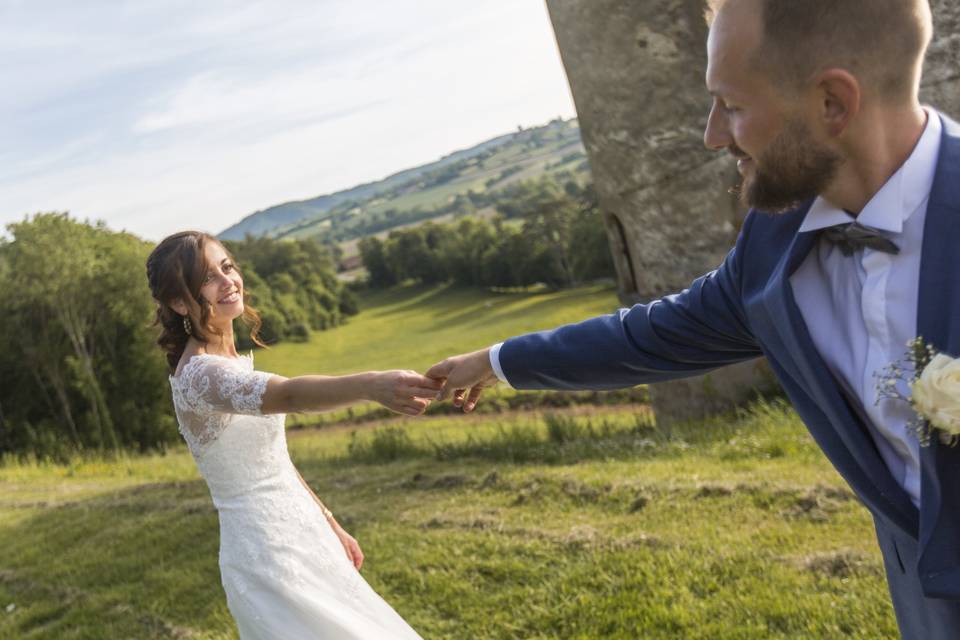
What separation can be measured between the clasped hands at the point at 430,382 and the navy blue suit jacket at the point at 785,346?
0.67ft

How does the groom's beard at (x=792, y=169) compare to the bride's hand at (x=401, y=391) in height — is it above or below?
above

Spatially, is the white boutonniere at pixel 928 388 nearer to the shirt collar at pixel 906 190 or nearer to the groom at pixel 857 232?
the groom at pixel 857 232

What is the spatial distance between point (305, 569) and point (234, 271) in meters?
1.44

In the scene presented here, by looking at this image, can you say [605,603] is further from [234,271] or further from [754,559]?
[234,271]

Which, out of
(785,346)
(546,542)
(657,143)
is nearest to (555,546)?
(546,542)

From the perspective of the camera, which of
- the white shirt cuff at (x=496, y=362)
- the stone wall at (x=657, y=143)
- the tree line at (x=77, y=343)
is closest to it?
the white shirt cuff at (x=496, y=362)

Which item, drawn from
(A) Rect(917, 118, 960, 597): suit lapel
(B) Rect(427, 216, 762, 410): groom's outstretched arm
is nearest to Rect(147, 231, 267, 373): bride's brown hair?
(B) Rect(427, 216, 762, 410): groom's outstretched arm

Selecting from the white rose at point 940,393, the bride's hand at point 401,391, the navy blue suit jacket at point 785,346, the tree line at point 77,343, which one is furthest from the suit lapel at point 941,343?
the tree line at point 77,343

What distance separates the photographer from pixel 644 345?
3.19 meters

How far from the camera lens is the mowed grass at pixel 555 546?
4.84 meters

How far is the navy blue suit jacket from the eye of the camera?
205 centimetres

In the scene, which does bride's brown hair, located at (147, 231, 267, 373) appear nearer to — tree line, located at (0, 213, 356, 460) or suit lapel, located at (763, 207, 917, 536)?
suit lapel, located at (763, 207, 917, 536)

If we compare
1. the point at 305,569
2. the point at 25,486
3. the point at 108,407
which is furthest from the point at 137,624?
the point at 108,407

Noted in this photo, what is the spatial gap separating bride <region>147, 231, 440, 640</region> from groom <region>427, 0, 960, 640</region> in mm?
1788
